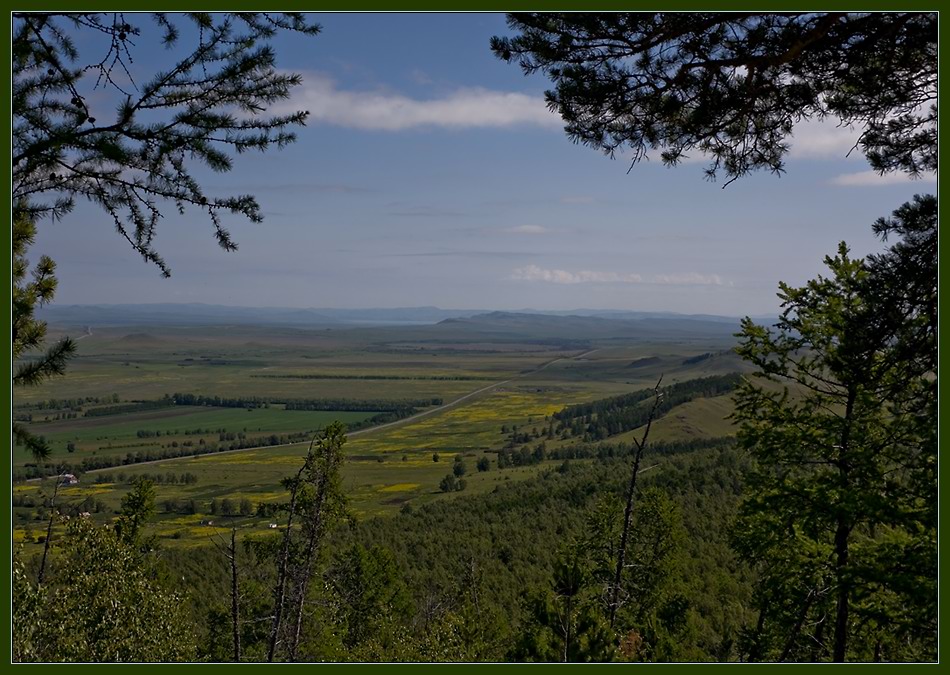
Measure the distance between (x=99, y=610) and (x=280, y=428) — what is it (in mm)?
102425

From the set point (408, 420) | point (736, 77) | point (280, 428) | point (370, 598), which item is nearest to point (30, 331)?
point (736, 77)

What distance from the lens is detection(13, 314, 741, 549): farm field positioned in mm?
63844

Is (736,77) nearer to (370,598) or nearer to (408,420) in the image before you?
(370,598)

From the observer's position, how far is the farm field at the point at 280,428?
63844 mm

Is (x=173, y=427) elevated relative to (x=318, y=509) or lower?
lower

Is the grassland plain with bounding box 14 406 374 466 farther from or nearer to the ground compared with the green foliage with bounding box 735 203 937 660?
nearer to the ground

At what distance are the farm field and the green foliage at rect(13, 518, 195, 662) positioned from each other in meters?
1.55

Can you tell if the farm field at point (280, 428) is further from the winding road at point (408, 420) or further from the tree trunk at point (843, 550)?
the tree trunk at point (843, 550)

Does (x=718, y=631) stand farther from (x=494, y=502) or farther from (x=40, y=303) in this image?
(x=494, y=502)

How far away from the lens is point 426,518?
57750 mm

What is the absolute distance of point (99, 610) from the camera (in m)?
10.6

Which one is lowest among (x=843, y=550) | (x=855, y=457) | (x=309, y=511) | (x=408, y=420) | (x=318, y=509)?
(x=408, y=420)

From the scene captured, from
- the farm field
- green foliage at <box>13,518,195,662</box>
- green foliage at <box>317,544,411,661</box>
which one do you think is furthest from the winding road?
green foliage at <box>13,518,195,662</box>

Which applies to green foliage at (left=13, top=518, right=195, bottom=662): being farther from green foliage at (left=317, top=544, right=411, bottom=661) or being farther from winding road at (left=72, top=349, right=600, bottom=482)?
winding road at (left=72, top=349, right=600, bottom=482)
